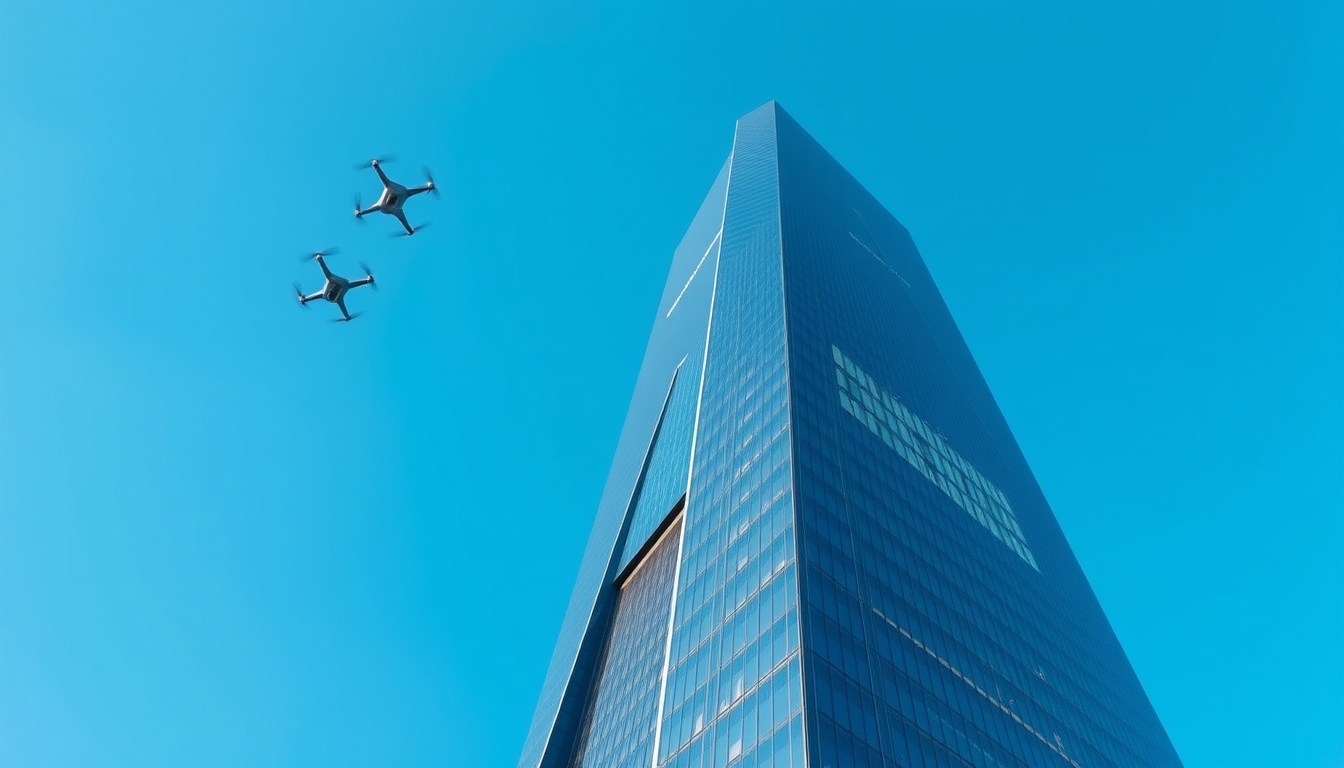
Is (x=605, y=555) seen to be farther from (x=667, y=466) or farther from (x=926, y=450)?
(x=926, y=450)


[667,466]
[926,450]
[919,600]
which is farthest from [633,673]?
[926,450]

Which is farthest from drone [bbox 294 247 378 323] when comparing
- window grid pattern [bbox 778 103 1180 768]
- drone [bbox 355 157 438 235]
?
window grid pattern [bbox 778 103 1180 768]

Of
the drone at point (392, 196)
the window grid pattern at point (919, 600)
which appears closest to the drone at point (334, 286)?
the drone at point (392, 196)

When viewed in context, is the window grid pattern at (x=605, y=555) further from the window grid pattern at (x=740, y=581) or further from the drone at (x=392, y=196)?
the drone at (x=392, y=196)

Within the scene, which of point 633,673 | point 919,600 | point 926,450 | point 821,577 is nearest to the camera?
point 821,577

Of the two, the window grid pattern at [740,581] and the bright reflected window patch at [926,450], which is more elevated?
the bright reflected window patch at [926,450]

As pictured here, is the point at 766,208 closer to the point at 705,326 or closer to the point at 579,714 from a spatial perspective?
the point at 705,326
